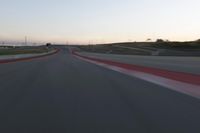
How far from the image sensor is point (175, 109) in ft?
33.9

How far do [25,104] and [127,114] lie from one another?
3023 mm

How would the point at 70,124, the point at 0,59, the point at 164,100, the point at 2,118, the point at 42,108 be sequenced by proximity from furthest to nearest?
the point at 0,59
the point at 164,100
the point at 42,108
the point at 2,118
the point at 70,124

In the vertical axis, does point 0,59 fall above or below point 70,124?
below

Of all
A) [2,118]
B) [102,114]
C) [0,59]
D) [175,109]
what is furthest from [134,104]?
[0,59]

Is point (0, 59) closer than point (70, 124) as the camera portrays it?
No

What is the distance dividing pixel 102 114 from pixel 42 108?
68.1 inches

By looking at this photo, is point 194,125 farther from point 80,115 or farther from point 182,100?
point 182,100

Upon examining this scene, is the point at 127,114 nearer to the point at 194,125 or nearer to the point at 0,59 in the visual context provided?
the point at 194,125

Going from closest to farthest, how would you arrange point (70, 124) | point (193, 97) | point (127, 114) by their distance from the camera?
point (70, 124), point (127, 114), point (193, 97)

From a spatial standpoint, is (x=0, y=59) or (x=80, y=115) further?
(x=0, y=59)

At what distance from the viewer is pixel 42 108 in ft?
33.7

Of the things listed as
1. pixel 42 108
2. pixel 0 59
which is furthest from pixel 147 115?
pixel 0 59

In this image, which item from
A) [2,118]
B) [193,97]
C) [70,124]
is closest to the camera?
[70,124]

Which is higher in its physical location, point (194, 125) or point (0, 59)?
point (194, 125)
